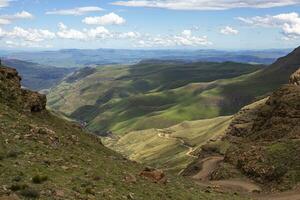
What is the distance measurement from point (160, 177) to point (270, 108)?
3129 inches

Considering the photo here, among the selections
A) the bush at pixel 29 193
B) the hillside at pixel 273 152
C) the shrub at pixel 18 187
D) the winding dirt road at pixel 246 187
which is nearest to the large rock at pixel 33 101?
the winding dirt road at pixel 246 187

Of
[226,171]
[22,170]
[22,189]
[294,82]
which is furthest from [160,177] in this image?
[294,82]

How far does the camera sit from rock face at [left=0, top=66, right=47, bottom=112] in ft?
242

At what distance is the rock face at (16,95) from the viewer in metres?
73.9

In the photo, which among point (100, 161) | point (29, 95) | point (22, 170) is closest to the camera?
point (22, 170)

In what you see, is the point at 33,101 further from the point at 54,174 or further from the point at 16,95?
the point at 54,174

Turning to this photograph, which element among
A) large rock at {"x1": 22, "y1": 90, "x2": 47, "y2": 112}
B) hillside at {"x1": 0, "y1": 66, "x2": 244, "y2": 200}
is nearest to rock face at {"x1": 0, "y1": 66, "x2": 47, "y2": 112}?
large rock at {"x1": 22, "y1": 90, "x2": 47, "y2": 112}

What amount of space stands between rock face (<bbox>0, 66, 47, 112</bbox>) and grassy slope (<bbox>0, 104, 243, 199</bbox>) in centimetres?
1187

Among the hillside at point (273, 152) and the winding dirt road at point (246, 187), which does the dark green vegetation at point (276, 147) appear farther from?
the winding dirt road at point (246, 187)

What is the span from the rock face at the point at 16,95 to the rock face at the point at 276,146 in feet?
139

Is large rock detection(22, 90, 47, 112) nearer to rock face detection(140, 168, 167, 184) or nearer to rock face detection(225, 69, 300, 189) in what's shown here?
rock face detection(140, 168, 167, 184)

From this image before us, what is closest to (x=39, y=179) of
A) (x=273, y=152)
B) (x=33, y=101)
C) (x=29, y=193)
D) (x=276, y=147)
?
(x=29, y=193)

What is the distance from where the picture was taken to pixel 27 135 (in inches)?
2078

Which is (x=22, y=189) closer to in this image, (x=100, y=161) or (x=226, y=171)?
(x=100, y=161)
